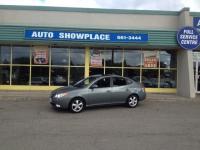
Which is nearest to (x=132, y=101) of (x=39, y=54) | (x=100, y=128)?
(x=100, y=128)

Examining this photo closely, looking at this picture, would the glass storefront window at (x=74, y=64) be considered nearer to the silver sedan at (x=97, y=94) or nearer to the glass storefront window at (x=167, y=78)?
the glass storefront window at (x=167, y=78)

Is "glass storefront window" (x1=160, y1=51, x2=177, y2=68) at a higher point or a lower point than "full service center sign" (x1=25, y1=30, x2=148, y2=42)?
lower

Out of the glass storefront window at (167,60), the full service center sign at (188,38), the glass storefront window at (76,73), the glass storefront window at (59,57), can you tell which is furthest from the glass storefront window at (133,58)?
the glass storefront window at (59,57)

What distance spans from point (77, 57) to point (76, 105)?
25.3 ft

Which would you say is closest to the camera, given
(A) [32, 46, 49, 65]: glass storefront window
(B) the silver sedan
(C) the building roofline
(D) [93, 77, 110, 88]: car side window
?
(B) the silver sedan

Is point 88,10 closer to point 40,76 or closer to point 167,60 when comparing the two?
point 40,76

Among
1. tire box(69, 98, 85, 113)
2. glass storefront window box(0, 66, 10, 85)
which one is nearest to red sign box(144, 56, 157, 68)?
glass storefront window box(0, 66, 10, 85)

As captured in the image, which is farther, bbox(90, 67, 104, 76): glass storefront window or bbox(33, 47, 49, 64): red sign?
bbox(90, 67, 104, 76): glass storefront window

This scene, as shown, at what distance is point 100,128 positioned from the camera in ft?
37.4

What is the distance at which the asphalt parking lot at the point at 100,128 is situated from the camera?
913cm

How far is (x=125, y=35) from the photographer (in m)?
19.8

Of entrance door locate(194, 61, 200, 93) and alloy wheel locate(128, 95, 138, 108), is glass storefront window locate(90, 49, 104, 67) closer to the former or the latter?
entrance door locate(194, 61, 200, 93)

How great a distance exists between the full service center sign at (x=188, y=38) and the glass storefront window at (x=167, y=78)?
2.82m

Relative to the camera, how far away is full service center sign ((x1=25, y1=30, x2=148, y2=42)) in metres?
19.5
